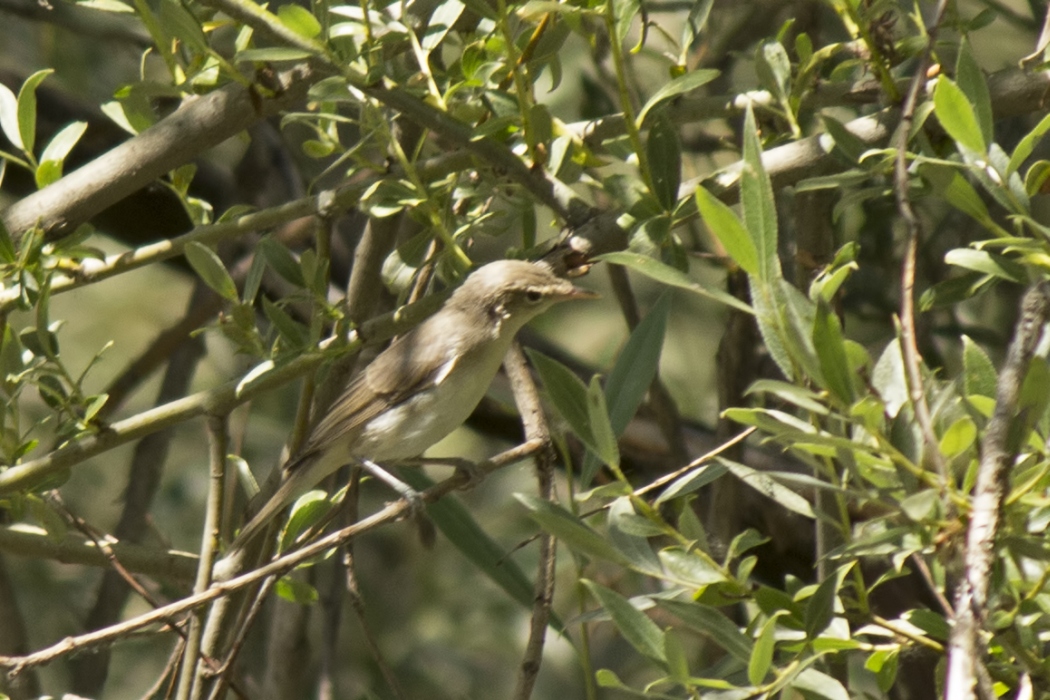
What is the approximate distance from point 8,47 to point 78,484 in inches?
77.0

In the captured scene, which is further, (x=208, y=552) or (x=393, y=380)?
(x=393, y=380)

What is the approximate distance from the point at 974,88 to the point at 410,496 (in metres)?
1.17

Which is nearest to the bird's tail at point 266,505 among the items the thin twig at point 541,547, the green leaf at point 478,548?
the green leaf at point 478,548

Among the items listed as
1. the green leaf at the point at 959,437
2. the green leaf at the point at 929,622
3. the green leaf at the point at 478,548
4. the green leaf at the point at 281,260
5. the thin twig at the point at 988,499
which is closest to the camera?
the thin twig at the point at 988,499

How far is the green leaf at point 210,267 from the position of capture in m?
2.15

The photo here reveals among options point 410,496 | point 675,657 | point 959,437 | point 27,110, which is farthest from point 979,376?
point 27,110

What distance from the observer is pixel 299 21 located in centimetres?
187

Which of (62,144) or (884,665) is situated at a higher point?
(62,144)

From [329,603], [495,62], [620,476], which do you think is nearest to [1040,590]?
[620,476]

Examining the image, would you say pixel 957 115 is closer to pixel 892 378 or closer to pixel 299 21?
pixel 892 378

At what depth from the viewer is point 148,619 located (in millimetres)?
1785

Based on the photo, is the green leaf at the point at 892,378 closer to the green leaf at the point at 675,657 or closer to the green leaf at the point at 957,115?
the green leaf at the point at 957,115

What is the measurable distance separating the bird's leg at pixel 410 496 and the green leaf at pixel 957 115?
103 centimetres

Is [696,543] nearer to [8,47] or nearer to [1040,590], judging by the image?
[1040,590]
